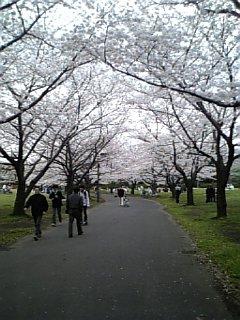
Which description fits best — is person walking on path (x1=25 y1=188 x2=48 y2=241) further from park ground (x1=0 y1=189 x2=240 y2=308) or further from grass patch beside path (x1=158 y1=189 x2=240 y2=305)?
grass patch beside path (x1=158 y1=189 x2=240 y2=305)

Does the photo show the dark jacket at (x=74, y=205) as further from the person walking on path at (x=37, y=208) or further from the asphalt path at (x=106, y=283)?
the asphalt path at (x=106, y=283)

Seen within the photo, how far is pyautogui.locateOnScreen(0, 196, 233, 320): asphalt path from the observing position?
5812 millimetres

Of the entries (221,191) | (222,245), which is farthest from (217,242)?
(221,191)

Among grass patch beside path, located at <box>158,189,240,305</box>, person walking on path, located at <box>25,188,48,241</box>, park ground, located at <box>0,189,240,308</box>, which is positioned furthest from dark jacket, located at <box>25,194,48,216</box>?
grass patch beside path, located at <box>158,189,240,305</box>

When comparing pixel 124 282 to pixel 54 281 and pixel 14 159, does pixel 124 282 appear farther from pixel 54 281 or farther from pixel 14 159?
pixel 14 159

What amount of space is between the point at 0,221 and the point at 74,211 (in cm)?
650

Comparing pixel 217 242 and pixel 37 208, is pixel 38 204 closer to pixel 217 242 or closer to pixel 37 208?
pixel 37 208

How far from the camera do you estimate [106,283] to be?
7434mm

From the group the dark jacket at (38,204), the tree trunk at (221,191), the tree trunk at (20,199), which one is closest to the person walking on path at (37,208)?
the dark jacket at (38,204)

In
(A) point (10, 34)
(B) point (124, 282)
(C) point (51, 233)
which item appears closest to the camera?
(B) point (124, 282)

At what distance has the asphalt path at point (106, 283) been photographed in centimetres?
581

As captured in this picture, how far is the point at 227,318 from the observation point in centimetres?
559

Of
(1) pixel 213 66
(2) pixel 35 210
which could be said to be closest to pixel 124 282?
(2) pixel 35 210

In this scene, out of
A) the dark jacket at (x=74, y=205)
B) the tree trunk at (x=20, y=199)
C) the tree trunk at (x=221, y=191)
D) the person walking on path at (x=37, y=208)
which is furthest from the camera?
the tree trunk at (x=20, y=199)
